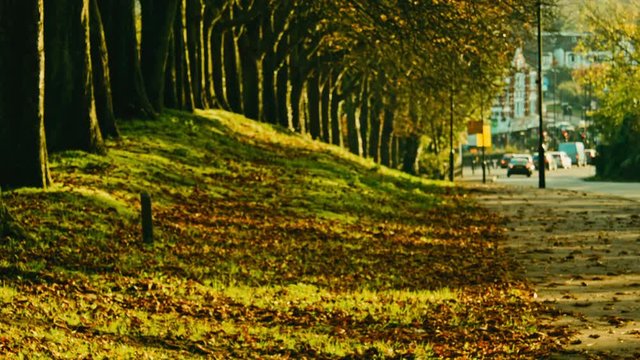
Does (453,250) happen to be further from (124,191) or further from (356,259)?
(124,191)

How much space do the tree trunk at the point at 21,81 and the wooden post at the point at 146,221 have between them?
6.91 feet

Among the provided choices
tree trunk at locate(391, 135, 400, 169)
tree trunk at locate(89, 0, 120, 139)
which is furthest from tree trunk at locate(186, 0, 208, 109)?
tree trunk at locate(391, 135, 400, 169)

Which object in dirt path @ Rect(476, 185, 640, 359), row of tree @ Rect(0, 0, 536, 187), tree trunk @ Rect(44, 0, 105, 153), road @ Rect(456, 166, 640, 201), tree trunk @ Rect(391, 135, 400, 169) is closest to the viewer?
dirt path @ Rect(476, 185, 640, 359)

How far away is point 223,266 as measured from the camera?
17.0 m

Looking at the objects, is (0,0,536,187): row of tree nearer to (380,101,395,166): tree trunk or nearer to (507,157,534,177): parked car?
(380,101,395,166): tree trunk

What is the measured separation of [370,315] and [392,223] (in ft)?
45.1

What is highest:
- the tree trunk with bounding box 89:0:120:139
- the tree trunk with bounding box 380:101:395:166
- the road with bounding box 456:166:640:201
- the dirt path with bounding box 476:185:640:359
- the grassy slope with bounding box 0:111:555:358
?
the tree trunk with bounding box 89:0:120:139

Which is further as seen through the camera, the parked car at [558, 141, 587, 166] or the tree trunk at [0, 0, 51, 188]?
the parked car at [558, 141, 587, 166]

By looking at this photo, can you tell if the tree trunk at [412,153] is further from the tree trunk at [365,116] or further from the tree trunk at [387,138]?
the tree trunk at [365,116]

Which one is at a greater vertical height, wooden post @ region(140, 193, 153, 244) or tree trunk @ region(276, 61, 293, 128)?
tree trunk @ region(276, 61, 293, 128)

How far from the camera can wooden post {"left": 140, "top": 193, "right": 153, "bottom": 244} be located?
17.3 m

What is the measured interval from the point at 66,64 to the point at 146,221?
536 centimetres

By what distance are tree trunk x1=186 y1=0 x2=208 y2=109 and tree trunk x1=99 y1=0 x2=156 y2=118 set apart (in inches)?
292

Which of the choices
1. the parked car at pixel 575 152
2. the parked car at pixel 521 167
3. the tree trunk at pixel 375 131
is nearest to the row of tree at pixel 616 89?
the tree trunk at pixel 375 131
